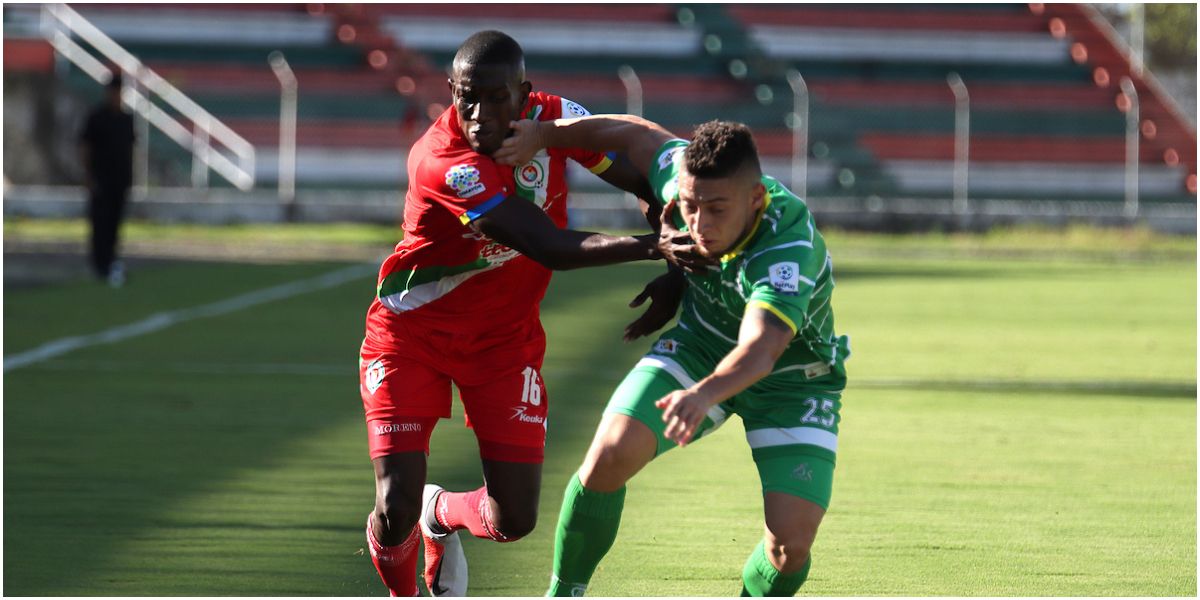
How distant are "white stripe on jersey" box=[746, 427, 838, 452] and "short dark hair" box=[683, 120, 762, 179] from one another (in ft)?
2.49

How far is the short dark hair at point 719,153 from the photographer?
443 cm

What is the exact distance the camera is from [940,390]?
35.2 feet

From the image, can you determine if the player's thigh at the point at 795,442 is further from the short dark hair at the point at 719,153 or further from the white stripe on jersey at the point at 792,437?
the short dark hair at the point at 719,153

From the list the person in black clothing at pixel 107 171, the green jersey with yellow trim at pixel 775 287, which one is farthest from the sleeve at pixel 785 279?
the person in black clothing at pixel 107 171

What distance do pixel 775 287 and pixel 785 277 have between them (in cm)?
4

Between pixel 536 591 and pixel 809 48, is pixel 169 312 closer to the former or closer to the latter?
pixel 536 591

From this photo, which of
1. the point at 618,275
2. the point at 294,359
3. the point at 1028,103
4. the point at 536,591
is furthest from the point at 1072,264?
the point at 536,591

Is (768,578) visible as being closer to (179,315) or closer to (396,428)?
(396,428)

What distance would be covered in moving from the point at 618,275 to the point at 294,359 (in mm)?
8870

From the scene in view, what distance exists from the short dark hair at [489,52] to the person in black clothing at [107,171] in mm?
13244

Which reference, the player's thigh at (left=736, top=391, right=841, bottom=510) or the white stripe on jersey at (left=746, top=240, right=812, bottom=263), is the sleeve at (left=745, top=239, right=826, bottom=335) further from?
the player's thigh at (left=736, top=391, right=841, bottom=510)

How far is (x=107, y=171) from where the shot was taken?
58.3ft

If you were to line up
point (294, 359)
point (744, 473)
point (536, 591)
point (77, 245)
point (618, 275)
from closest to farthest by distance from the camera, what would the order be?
point (536, 591) → point (744, 473) → point (294, 359) → point (618, 275) → point (77, 245)

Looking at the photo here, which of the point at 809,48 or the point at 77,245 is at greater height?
the point at 809,48
